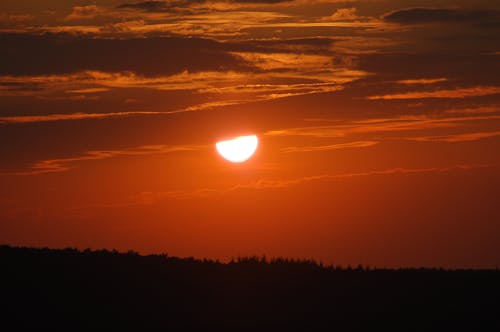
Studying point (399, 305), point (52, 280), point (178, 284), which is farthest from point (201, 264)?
point (399, 305)

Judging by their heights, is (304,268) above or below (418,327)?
above

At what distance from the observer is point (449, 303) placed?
100ft

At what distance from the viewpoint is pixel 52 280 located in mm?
31688

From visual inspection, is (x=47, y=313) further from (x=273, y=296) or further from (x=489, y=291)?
(x=489, y=291)

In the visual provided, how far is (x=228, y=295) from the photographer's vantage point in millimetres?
30906

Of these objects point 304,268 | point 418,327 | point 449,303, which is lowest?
point 418,327

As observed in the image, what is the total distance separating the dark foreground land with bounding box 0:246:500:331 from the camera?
91.3 ft

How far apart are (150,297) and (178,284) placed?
79.5 inches

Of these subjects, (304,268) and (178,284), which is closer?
(178,284)

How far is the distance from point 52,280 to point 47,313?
3.85 meters

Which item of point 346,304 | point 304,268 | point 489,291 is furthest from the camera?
point 304,268

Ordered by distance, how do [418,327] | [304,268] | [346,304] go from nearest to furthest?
[418,327] → [346,304] → [304,268]

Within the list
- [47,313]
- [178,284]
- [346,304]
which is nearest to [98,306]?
[47,313]

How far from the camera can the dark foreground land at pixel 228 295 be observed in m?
27.8
